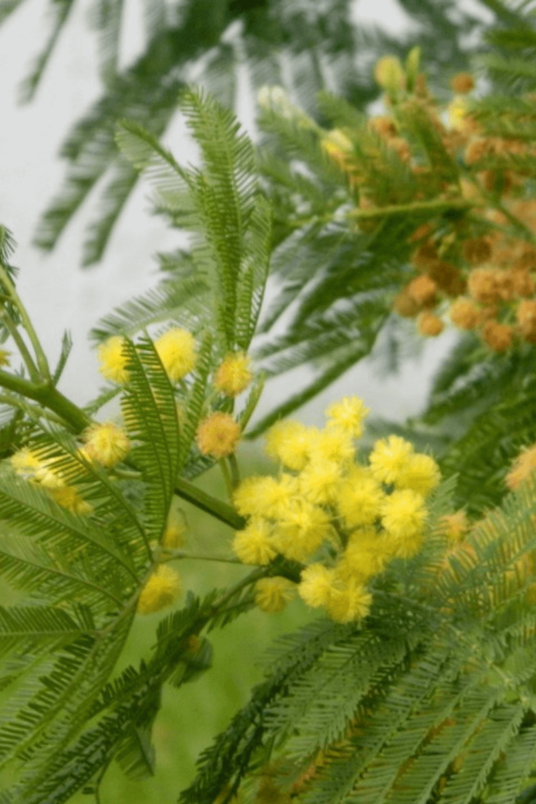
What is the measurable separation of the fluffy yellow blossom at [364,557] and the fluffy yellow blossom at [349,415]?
5cm

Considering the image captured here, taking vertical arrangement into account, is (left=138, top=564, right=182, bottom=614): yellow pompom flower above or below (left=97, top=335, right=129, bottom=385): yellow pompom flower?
below

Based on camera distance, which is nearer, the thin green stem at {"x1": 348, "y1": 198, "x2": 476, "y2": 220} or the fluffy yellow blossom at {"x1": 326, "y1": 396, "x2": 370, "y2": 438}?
the fluffy yellow blossom at {"x1": 326, "y1": 396, "x2": 370, "y2": 438}

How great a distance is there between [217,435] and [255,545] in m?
0.05

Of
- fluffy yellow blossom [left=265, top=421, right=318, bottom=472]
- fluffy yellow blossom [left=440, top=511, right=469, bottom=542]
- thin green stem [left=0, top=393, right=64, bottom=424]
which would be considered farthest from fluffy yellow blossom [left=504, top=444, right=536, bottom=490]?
thin green stem [left=0, top=393, right=64, bottom=424]

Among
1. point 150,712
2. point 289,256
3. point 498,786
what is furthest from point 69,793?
point 289,256

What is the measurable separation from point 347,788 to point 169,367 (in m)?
0.18

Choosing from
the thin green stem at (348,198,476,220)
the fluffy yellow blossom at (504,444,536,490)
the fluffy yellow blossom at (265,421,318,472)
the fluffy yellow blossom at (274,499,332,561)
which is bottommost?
the fluffy yellow blossom at (504,444,536,490)

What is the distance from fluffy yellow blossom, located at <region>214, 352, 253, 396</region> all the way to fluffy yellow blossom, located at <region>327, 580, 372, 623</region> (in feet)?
0.30

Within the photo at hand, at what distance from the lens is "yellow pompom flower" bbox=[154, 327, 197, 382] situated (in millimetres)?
488

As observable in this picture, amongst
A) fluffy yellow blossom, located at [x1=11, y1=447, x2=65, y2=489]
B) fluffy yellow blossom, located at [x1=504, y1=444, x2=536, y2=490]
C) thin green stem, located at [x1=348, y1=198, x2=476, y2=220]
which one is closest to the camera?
fluffy yellow blossom, located at [x1=11, y1=447, x2=65, y2=489]

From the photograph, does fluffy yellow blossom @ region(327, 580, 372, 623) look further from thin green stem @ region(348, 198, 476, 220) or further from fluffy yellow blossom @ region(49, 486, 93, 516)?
thin green stem @ region(348, 198, 476, 220)

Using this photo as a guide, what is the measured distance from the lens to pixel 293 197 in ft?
2.56

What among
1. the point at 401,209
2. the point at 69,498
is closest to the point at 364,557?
the point at 69,498

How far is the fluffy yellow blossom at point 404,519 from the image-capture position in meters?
0.48
